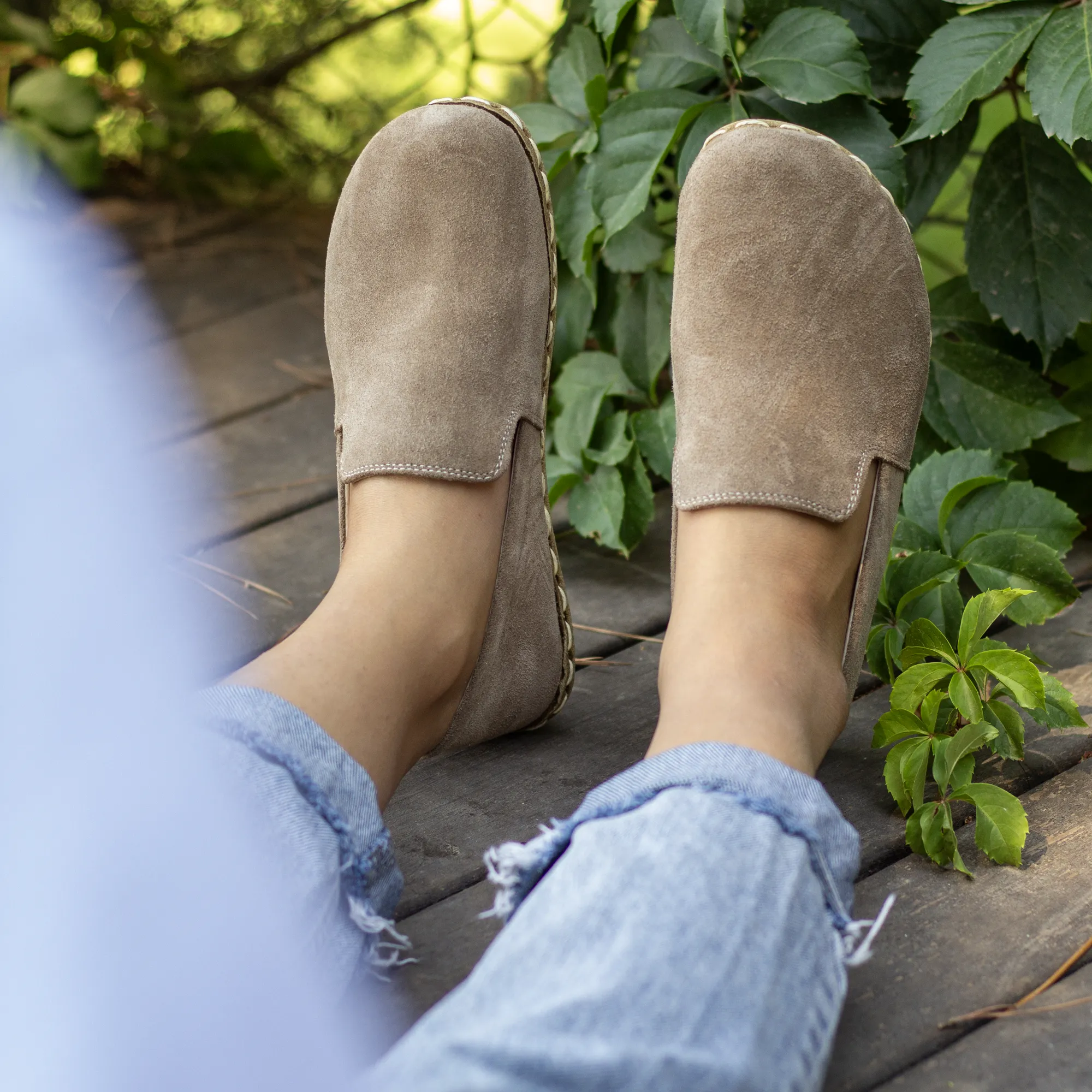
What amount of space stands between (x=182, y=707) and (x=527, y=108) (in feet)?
2.44

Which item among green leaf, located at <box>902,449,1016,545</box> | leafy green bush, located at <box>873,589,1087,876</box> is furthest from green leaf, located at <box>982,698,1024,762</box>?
green leaf, located at <box>902,449,1016,545</box>

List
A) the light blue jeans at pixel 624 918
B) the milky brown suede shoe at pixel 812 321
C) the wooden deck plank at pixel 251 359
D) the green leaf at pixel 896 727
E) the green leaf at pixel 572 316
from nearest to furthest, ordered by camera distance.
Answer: the light blue jeans at pixel 624 918 → the green leaf at pixel 896 727 → the milky brown suede shoe at pixel 812 321 → the green leaf at pixel 572 316 → the wooden deck plank at pixel 251 359

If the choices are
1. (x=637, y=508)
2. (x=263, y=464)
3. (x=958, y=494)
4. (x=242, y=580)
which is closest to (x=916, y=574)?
(x=958, y=494)

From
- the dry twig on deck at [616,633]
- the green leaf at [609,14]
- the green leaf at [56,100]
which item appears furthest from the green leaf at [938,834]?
the green leaf at [56,100]

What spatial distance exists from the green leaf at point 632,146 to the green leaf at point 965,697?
47cm

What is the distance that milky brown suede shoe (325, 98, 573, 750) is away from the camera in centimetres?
91

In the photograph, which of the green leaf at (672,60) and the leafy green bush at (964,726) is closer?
the leafy green bush at (964,726)

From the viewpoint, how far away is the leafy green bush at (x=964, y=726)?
733 mm

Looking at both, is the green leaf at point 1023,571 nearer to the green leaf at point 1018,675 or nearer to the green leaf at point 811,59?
the green leaf at point 1018,675

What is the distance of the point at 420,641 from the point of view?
0.81 metres

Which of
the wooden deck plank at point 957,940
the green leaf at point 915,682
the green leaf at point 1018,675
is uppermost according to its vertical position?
the green leaf at point 1018,675

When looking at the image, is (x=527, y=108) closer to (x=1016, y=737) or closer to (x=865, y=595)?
(x=865, y=595)

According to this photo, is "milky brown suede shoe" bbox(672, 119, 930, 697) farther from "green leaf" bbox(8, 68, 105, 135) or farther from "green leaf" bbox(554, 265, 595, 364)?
"green leaf" bbox(8, 68, 105, 135)

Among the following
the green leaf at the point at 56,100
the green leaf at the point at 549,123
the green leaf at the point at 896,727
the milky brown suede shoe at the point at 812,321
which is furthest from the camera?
the green leaf at the point at 56,100
